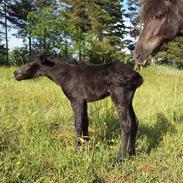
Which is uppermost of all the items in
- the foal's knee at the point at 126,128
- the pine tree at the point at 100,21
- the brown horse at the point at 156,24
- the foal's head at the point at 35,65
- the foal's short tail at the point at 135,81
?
the pine tree at the point at 100,21

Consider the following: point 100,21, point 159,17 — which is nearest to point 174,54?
point 100,21

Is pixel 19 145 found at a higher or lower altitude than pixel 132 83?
lower

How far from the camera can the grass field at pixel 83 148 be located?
4.45 meters

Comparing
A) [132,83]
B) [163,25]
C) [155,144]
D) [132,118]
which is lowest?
[155,144]

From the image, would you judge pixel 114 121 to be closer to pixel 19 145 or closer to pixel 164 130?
pixel 164 130

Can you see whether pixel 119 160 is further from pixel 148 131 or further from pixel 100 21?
pixel 100 21

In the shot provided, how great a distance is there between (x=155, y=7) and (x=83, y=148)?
2388 millimetres

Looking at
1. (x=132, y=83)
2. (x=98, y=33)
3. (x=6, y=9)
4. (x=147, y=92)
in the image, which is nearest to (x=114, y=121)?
(x=132, y=83)

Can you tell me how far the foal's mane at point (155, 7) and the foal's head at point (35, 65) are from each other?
1.65m

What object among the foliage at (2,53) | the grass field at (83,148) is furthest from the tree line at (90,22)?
the grass field at (83,148)

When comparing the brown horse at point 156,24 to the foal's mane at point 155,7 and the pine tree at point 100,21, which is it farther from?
the pine tree at point 100,21

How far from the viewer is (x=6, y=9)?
111 feet

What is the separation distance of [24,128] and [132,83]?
164 centimetres

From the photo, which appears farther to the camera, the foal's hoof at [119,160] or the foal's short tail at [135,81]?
the foal's short tail at [135,81]
